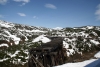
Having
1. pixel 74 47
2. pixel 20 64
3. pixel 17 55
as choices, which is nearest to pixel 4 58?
pixel 17 55

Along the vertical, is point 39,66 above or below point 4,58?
above

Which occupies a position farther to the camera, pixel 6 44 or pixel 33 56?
pixel 6 44

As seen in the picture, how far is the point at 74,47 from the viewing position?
35500mm

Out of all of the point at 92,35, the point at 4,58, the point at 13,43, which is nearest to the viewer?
the point at 4,58

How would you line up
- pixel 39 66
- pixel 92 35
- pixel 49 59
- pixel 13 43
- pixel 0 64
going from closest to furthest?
pixel 39 66 < pixel 49 59 < pixel 0 64 < pixel 13 43 < pixel 92 35

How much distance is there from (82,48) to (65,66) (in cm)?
2531

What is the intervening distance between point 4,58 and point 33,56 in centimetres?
1349

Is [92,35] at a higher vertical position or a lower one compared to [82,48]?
higher

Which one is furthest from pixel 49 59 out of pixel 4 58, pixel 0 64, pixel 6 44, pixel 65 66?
pixel 6 44

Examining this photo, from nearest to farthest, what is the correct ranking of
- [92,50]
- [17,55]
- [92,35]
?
[17,55] < [92,50] < [92,35]

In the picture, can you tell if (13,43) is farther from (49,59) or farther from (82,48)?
(49,59)

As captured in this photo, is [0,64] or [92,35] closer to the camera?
[0,64]

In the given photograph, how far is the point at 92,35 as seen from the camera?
5334 centimetres

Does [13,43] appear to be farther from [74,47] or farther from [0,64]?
[74,47]
